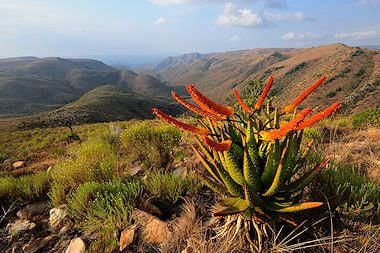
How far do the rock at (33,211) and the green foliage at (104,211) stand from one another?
66 cm

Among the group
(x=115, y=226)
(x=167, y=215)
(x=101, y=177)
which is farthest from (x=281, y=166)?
(x=101, y=177)

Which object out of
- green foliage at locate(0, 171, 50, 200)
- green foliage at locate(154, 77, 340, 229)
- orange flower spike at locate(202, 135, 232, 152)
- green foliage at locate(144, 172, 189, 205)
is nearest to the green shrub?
green foliage at locate(0, 171, 50, 200)

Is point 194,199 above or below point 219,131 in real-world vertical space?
below

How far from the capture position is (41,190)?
230 inches

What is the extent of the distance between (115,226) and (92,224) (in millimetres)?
366

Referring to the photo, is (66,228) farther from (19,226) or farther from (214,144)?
(214,144)

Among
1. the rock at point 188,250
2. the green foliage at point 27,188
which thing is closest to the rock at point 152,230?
the rock at point 188,250

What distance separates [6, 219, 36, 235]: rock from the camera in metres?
4.55

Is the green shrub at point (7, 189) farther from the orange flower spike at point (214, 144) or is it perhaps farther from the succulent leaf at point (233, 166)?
the orange flower spike at point (214, 144)

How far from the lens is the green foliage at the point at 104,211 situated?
374 centimetres

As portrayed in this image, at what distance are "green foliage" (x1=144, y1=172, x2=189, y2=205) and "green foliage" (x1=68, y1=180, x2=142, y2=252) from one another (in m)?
0.19

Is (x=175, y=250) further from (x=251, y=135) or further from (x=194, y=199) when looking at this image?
(x=251, y=135)

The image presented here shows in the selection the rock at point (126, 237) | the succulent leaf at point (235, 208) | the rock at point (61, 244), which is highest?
the succulent leaf at point (235, 208)

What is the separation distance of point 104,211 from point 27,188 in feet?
8.39
